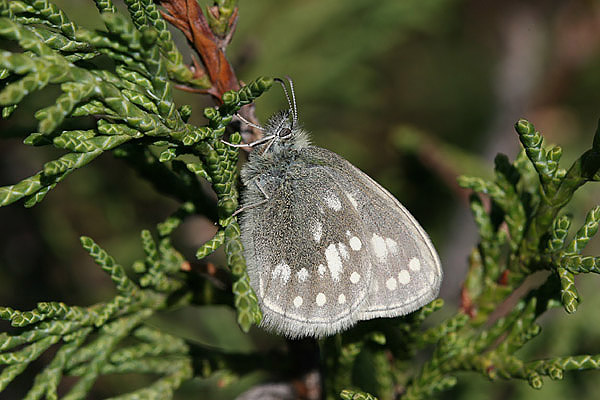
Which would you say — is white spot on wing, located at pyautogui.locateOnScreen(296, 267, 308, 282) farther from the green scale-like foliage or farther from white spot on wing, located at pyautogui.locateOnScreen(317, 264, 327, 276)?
the green scale-like foliage

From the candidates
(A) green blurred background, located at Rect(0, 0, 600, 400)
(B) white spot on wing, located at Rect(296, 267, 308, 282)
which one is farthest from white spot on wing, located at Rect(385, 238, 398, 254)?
(A) green blurred background, located at Rect(0, 0, 600, 400)

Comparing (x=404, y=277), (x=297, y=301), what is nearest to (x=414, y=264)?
(x=404, y=277)

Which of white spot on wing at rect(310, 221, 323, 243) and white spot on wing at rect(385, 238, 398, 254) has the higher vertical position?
white spot on wing at rect(310, 221, 323, 243)

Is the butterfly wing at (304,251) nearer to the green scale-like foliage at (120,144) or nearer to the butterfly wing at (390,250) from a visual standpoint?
the butterfly wing at (390,250)

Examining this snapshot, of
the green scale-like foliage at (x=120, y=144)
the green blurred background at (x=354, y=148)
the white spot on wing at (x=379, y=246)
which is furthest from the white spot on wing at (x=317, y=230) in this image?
the green blurred background at (x=354, y=148)

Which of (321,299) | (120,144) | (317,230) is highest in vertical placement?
(120,144)

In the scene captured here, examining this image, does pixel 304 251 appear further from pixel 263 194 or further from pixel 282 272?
pixel 263 194

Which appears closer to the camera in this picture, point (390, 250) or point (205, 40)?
point (205, 40)
